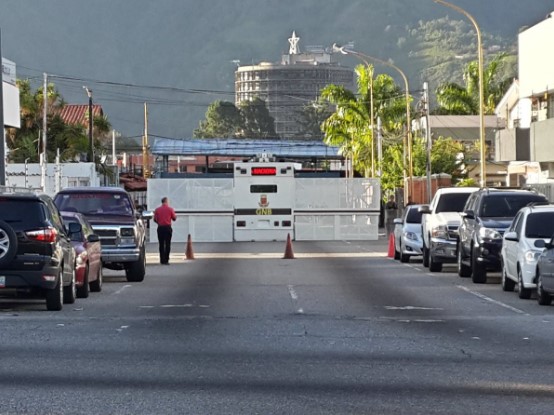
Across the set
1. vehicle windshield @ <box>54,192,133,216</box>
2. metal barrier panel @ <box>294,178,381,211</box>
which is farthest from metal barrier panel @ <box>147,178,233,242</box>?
vehicle windshield @ <box>54,192,133,216</box>

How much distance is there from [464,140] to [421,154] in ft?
53.4

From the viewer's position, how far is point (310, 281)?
1217 inches

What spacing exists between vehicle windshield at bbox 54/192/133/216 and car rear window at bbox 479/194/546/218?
7.51 m

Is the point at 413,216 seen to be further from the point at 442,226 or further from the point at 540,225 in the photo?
the point at 540,225

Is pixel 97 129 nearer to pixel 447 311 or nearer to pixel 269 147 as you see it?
pixel 269 147

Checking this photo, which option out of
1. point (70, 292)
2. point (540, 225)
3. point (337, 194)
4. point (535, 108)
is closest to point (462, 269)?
point (540, 225)

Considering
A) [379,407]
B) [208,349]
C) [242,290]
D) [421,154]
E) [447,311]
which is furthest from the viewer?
[421,154]

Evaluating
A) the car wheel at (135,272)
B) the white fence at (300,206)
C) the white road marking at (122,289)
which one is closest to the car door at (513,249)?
the white road marking at (122,289)

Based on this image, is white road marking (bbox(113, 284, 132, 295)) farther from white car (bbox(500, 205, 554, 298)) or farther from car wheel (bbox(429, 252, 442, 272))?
car wheel (bbox(429, 252, 442, 272))

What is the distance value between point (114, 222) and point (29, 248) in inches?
388

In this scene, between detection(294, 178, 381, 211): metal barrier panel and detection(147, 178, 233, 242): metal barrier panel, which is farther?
detection(294, 178, 381, 211): metal barrier panel

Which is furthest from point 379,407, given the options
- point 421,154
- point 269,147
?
point 269,147

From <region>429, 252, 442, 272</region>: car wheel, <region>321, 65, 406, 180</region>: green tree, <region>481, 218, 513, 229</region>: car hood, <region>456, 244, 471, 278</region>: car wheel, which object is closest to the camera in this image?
<region>481, 218, 513, 229</region>: car hood

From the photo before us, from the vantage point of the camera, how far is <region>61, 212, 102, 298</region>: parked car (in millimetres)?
25469
